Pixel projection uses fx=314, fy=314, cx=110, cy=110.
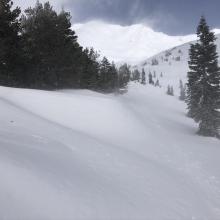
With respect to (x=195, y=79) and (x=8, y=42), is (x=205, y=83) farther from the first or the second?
(x=8, y=42)

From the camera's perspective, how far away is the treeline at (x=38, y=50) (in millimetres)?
32000

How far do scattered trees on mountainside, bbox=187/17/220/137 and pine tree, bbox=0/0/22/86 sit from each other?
18.1 meters

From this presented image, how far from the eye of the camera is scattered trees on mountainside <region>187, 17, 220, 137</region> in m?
30.0

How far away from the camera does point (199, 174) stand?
13461 mm

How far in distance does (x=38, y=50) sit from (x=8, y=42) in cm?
487

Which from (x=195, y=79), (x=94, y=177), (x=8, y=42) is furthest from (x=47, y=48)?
(x=94, y=177)

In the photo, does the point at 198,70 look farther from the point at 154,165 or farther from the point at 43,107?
the point at 154,165

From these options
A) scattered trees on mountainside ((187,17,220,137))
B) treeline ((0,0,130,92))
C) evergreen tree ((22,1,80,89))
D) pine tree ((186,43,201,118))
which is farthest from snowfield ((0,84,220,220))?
evergreen tree ((22,1,80,89))

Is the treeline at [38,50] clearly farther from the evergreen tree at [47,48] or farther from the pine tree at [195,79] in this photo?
the pine tree at [195,79]

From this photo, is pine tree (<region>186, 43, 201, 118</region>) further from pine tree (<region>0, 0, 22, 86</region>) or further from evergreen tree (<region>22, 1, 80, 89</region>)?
pine tree (<region>0, 0, 22, 86</region>)

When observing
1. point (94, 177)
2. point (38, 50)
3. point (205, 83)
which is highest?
point (38, 50)

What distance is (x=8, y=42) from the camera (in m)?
31.7

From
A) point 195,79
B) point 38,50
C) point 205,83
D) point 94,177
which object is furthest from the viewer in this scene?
point 38,50

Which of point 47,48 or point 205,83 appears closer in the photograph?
point 205,83
